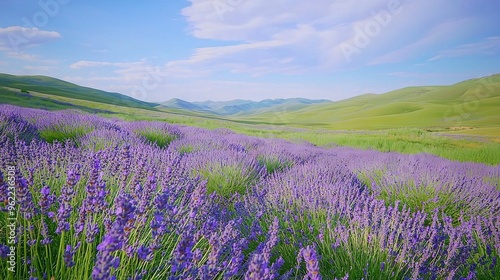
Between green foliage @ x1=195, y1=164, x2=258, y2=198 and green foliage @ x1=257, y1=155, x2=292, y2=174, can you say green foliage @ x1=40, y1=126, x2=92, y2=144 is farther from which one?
green foliage @ x1=257, y1=155, x2=292, y2=174

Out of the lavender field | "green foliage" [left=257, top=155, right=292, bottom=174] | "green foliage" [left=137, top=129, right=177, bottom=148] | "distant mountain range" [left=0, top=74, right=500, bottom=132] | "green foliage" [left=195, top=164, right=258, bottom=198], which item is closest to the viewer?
the lavender field

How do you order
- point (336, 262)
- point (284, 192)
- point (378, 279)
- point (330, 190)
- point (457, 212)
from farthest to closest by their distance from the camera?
point (457, 212) < point (284, 192) < point (330, 190) < point (336, 262) < point (378, 279)

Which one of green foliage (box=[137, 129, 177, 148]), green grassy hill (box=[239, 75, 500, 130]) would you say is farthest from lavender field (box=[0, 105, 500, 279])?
green grassy hill (box=[239, 75, 500, 130])

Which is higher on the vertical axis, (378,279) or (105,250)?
(105,250)

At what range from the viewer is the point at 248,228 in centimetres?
229

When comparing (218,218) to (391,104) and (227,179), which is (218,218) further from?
(391,104)

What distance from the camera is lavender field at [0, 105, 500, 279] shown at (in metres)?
1.13

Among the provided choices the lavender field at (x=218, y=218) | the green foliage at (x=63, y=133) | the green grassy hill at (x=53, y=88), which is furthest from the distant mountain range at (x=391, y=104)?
the green foliage at (x=63, y=133)

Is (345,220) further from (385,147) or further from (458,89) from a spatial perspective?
(458,89)

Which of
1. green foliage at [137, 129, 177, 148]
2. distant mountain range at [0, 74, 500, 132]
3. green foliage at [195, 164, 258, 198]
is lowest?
green foliage at [195, 164, 258, 198]

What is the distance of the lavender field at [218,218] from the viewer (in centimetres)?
113

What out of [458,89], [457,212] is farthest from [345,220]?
[458,89]

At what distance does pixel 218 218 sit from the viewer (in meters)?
2.21

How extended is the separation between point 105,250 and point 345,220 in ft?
6.98
